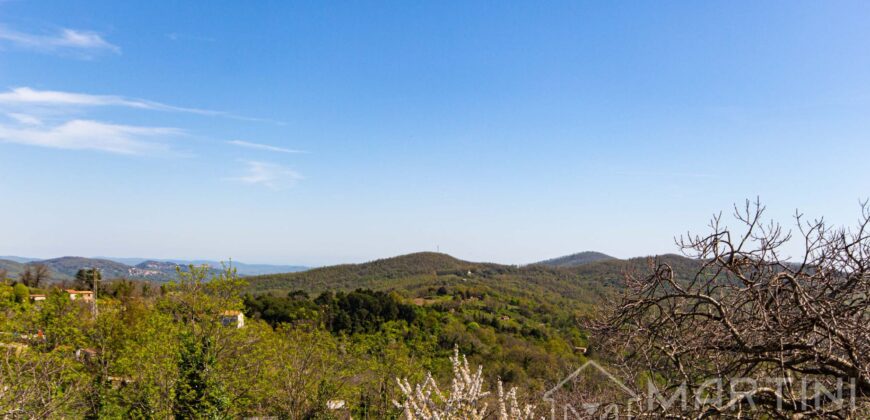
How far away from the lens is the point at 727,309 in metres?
3.49

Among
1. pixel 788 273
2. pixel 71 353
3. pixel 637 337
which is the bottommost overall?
pixel 71 353

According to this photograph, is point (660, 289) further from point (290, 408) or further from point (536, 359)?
point (536, 359)

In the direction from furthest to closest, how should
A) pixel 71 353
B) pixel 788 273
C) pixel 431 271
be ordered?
1. pixel 431 271
2. pixel 71 353
3. pixel 788 273

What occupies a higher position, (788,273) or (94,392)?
(788,273)

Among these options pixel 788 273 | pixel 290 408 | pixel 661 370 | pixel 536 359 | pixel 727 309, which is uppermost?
pixel 788 273

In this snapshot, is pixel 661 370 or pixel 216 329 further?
pixel 216 329

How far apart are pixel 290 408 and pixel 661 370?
1164 centimetres

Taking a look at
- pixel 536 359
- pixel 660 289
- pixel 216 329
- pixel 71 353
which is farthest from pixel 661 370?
pixel 536 359

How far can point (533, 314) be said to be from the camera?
171 ft

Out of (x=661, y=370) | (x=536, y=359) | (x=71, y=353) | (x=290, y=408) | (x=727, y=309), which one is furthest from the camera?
(x=536, y=359)

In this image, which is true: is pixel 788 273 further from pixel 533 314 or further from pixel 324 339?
pixel 533 314

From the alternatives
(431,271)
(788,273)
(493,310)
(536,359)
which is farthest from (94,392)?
(431,271)

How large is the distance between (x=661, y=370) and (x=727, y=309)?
69 cm

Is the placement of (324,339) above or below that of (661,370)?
below
